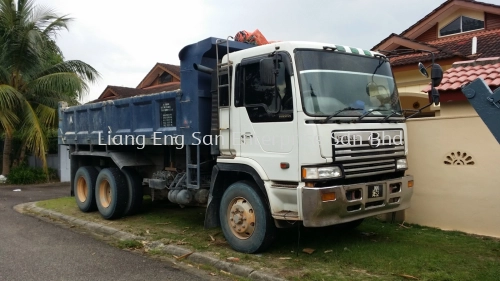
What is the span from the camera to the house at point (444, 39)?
37.9 ft

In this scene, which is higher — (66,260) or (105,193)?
(105,193)

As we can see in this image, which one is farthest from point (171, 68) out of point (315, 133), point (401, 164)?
point (315, 133)

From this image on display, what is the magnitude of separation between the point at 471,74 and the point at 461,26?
10.1 m

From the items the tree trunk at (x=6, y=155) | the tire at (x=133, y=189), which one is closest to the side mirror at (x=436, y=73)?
the tire at (x=133, y=189)

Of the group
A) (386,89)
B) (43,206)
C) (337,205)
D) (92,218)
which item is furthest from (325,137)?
(43,206)

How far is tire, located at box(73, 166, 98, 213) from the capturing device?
942cm

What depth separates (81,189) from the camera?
32.4 feet

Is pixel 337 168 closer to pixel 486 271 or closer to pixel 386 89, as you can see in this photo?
pixel 386 89

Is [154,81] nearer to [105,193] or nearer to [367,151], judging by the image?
[105,193]

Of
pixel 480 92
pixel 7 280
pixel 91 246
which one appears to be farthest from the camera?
pixel 91 246

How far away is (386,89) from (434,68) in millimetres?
726

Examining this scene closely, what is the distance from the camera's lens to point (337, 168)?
17.5 ft

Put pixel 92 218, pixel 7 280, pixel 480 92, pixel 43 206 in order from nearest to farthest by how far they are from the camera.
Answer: pixel 480 92 → pixel 7 280 → pixel 92 218 → pixel 43 206

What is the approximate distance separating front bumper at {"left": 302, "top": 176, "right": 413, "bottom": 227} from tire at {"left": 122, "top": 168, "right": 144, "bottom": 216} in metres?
4.49
